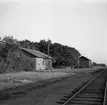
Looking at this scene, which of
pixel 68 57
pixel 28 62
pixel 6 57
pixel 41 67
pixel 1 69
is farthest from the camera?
pixel 68 57

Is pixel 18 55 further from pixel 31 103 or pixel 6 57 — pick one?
pixel 31 103

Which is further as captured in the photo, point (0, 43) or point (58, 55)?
point (58, 55)

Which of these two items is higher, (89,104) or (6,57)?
(6,57)

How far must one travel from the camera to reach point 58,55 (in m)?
83.2

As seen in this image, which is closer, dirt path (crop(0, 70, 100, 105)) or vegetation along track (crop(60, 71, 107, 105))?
vegetation along track (crop(60, 71, 107, 105))

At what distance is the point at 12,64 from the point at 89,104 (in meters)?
31.3

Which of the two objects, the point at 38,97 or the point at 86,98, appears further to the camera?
the point at 38,97

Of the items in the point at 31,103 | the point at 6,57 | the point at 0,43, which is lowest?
the point at 31,103

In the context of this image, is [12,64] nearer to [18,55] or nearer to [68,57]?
[18,55]

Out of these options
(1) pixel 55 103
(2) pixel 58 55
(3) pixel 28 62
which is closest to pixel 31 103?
(1) pixel 55 103

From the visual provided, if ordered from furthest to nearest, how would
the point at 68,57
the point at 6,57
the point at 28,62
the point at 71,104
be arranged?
1. the point at 68,57
2. the point at 28,62
3. the point at 6,57
4. the point at 71,104

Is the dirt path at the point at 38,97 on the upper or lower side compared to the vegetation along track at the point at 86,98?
lower

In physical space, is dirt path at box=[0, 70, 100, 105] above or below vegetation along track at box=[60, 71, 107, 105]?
below

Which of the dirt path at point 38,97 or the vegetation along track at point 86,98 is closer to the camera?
the vegetation along track at point 86,98
